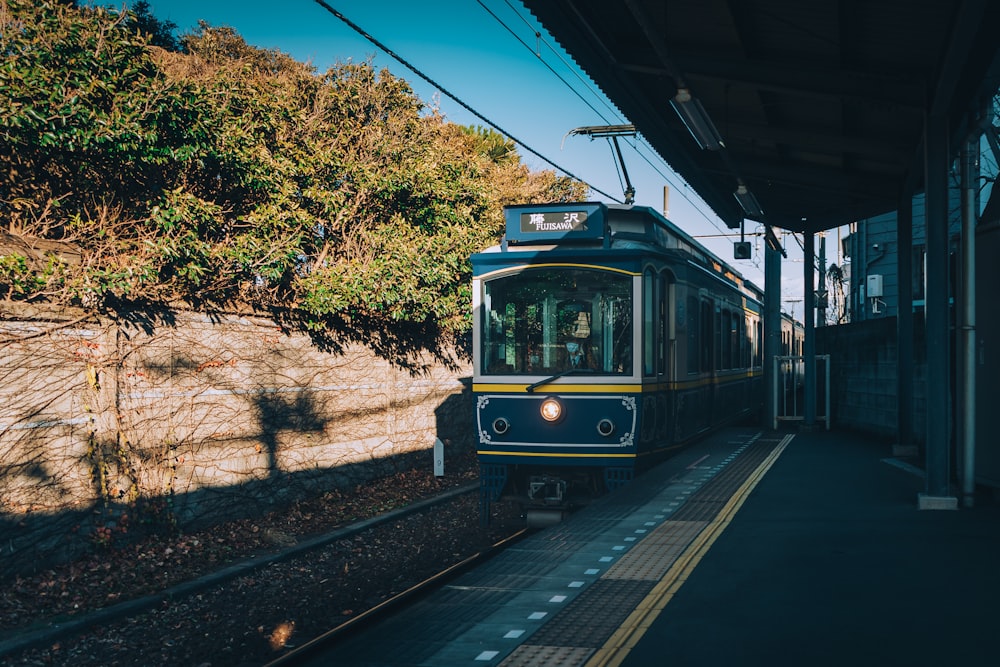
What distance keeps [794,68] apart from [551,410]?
4586 millimetres

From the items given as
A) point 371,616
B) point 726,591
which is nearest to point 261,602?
point 371,616

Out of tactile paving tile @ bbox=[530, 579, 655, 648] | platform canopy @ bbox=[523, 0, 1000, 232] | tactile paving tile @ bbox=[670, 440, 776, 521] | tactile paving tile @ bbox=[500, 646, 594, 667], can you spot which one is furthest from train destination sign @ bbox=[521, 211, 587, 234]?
tactile paving tile @ bbox=[500, 646, 594, 667]

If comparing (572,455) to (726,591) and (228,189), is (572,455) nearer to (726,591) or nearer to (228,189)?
(726,591)

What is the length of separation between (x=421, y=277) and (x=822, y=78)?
22.9 ft

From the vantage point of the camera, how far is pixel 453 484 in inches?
620

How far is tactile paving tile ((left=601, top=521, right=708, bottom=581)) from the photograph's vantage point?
710 centimetres

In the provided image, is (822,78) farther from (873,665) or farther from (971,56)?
(873,665)

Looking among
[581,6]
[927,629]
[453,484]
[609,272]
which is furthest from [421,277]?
[927,629]

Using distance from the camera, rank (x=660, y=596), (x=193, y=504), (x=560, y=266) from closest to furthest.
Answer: (x=660, y=596) < (x=560, y=266) < (x=193, y=504)

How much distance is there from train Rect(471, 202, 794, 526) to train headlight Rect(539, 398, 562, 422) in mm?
11

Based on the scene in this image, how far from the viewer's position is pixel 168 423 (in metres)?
10.6

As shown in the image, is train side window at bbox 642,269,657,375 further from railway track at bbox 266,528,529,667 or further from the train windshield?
railway track at bbox 266,528,529,667

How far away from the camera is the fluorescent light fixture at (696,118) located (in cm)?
990

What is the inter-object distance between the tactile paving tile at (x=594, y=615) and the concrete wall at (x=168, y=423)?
5.33 meters
